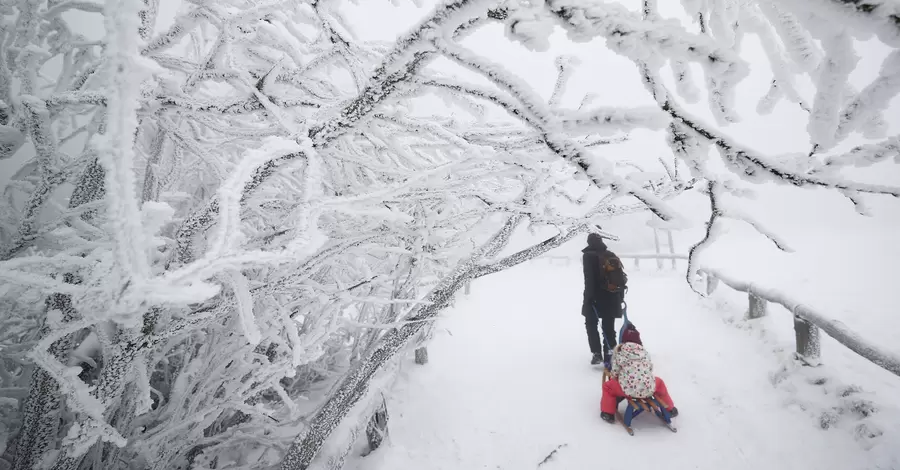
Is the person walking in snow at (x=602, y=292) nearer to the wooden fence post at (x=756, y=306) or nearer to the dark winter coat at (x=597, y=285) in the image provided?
the dark winter coat at (x=597, y=285)

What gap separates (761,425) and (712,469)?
2.35 ft

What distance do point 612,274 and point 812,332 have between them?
1.74m

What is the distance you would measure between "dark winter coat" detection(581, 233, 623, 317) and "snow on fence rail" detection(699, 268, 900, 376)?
5.13ft

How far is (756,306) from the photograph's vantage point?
15.2ft

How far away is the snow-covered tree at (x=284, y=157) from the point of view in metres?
0.59

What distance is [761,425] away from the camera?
285cm

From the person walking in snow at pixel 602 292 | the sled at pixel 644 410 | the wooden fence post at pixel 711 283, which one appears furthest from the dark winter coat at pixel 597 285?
the wooden fence post at pixel 711 283

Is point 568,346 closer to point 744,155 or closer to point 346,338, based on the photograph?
point 346,338

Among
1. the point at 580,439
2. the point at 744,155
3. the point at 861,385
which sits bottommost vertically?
the point at 580,439

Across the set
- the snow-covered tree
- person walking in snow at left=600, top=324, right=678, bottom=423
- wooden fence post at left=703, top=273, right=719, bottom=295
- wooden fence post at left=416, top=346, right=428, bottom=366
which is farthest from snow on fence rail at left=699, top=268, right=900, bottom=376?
wooden fence post at left=416, top=346, right=428, bottom=366

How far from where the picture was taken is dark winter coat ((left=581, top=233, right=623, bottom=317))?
405 cm

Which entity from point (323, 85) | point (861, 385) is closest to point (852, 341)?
point (861, 385)

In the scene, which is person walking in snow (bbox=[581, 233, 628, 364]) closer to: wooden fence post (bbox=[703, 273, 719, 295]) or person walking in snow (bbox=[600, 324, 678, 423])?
person walking in snow (bbox=[600, 324, 678, 423])

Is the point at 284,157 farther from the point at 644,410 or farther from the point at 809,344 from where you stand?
the point at 809,344
